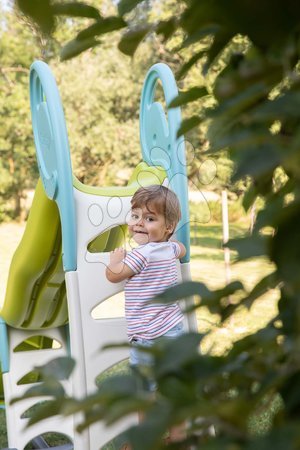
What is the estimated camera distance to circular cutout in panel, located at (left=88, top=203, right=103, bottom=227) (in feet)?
12.2

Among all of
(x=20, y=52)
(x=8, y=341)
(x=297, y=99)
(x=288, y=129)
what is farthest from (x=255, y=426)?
(x=20, y=52)

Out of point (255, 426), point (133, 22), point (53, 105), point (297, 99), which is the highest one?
point (53, 105)

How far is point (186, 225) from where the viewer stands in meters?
3.84

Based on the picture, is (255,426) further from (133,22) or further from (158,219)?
(133,22)

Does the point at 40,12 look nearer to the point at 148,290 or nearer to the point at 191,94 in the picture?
the point at 191,94

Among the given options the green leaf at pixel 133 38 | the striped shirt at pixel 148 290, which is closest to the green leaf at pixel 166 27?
the green leaf at pixel 133 38

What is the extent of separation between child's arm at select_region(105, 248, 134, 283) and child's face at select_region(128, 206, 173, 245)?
99 millimetres

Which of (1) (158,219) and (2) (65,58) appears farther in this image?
(1) (158,219)

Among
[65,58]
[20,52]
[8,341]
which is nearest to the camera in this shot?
[65,58]

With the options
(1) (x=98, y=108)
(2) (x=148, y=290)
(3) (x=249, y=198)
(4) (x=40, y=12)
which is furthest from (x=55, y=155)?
(1) (x=98, y=108)

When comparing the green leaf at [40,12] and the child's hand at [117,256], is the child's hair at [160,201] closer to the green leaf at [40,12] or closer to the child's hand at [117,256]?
the child's hand at [117,256]

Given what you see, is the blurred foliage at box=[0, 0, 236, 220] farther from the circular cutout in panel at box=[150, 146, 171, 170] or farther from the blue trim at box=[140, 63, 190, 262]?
the circular cutout in panel at box=[150, 146, 171, 170]

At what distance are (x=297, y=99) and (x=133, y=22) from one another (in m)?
0.34

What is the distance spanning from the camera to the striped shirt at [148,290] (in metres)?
3.54
